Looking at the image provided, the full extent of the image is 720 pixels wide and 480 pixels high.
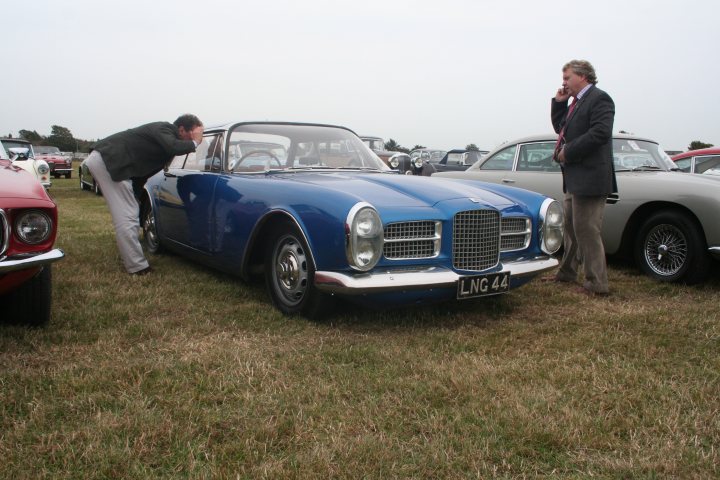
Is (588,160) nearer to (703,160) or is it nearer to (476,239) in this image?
(476,239)

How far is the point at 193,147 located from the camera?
5.09 metres

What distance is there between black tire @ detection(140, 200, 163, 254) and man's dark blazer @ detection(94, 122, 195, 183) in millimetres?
892

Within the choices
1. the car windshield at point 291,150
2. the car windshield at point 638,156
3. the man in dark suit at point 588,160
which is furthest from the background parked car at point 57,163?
the man in dark suit at point 588,160

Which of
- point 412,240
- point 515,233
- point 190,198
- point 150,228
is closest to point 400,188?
point 412,240

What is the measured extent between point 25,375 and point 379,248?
1.87 metres

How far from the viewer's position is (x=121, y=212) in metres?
5.22

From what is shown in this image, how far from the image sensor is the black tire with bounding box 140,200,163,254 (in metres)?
6.18

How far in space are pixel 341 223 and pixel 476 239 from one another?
2.95 ft

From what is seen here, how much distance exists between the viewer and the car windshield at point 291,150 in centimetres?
475

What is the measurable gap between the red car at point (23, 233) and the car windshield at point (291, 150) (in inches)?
66.0

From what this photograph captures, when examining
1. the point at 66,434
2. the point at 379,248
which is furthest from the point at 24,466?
the point at 379,248

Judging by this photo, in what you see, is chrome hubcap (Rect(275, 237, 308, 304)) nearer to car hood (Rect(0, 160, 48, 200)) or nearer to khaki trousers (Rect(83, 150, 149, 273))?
car hood (Rect(0, 160, 48, 200))

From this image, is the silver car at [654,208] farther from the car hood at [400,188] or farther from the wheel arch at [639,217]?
the car hood at [400,188]

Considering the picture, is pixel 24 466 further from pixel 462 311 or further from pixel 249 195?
pixel 462 311
